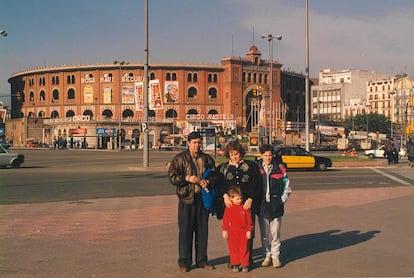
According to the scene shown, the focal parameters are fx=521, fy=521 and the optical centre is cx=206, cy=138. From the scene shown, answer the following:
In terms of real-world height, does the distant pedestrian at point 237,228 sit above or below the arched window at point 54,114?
below

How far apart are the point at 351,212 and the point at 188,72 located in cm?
10210

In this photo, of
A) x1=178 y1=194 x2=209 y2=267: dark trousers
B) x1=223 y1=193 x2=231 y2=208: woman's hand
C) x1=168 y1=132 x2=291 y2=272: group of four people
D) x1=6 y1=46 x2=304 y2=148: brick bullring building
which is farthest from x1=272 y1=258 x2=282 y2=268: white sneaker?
x1=6 y1=46 x2=304 y2=148: brick bullring building

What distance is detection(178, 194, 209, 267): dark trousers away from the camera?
22.4 feet

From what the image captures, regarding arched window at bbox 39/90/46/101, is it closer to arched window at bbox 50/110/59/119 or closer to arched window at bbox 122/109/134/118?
arched window at bbox 50/110/59/119

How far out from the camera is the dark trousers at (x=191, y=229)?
22.4 feet

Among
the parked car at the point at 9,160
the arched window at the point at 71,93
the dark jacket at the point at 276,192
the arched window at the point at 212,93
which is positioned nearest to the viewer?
the dark jacket at the point at 276,192

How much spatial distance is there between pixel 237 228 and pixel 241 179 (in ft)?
2.06

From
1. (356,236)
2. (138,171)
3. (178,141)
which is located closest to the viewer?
(356,236)

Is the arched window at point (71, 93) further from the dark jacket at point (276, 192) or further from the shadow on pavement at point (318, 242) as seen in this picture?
the dark jacket at point (276, 192)

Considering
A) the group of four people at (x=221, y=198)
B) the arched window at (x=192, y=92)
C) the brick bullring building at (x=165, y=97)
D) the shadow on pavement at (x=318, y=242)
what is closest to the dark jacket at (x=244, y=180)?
the group of four people at (x=221, y=198)

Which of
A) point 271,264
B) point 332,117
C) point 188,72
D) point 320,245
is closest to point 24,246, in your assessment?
point 271,264

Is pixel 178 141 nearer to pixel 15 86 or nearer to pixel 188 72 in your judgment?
pixel 188 72

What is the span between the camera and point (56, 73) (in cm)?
11831

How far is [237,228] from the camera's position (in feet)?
21.9
